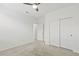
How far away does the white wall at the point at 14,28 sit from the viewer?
1263 millimetres

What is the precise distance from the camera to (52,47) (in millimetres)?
1489

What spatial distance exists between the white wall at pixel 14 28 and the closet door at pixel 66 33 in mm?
760

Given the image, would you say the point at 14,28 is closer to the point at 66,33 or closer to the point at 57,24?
the point at 57,24

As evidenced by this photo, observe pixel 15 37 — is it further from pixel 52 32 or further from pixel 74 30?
pixel 74 30

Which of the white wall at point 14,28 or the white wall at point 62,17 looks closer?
the white wall at point 14,28

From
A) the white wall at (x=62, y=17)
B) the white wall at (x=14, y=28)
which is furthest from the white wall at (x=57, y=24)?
the white wall at (x=14, y=28)

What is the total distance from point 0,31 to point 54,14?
104cm

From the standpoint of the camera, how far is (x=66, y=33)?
1.92 meters

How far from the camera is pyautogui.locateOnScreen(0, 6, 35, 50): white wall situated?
1.26 metres

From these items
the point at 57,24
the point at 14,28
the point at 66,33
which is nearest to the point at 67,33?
the point at 66,33

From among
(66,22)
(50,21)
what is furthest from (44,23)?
(66,22)

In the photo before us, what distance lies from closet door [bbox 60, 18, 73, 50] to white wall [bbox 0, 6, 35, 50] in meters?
0.76

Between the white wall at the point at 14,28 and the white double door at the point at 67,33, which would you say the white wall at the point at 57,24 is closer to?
the white double door at the point at 67,33

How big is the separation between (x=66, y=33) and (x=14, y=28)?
1.26 meters
